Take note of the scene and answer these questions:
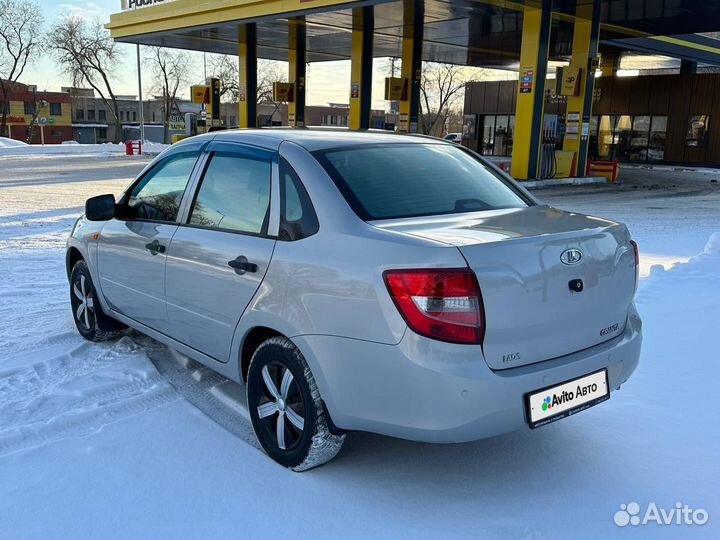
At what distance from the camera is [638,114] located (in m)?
35.1

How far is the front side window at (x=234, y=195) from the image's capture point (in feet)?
11.7

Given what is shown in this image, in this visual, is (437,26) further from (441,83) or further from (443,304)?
(441,83)

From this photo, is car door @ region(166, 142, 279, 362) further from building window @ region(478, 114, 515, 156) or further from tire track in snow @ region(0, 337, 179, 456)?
building window @ region(478, 114, 515, 156)

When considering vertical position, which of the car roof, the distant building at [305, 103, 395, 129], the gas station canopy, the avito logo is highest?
the gas station canopy

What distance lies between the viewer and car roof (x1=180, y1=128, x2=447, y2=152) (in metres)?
3.66

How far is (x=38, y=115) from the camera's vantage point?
3014 inches

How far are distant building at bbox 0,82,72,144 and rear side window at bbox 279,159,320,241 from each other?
78.8 metres

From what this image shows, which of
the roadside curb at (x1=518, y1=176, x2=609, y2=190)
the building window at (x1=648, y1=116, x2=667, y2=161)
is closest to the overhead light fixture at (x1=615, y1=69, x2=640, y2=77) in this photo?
the building window at (x1=648, y1=116, x2=667, y2=161)

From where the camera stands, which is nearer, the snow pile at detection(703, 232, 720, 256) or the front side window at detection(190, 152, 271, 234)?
the front side window at detection(190, 152, 271, 234)

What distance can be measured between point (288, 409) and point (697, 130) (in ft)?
115

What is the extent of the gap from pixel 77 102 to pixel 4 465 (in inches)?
4133

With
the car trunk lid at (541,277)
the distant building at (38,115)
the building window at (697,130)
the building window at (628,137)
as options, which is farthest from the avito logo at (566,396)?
the distant building at (38,115)

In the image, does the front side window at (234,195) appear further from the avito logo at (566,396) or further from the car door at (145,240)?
the avito logo at (566,396)

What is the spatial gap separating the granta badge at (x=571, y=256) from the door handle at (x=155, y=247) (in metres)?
2.41
